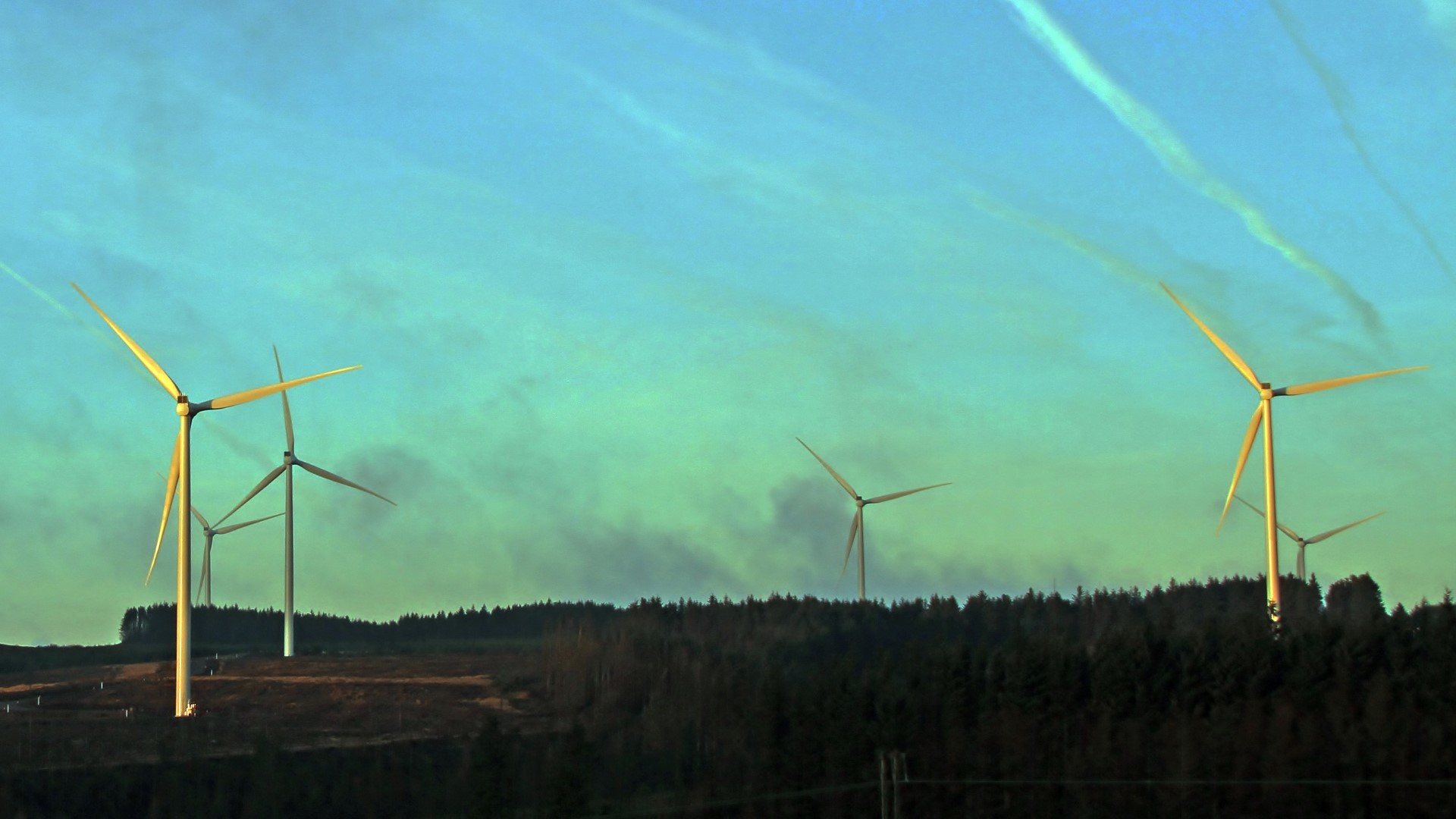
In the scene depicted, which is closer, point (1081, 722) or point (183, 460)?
point (183, 460)

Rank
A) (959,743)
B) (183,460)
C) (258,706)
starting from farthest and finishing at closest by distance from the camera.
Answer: (258,706) < (959,743) < (183,460)

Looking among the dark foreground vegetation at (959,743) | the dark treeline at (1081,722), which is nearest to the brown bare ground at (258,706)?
the dark foreground vegetation at (959,743)

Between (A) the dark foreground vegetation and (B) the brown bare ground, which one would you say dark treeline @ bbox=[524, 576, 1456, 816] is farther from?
(B) the brown bare ground

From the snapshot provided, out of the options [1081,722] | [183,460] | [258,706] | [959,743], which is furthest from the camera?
[258,706]

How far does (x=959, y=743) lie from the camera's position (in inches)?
4291

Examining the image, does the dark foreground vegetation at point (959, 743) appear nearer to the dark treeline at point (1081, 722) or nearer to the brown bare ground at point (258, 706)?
the dark treeline at point (1081, 722)

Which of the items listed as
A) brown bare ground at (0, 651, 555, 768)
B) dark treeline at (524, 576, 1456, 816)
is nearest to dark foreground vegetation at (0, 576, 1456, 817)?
dark treeline at (524, 576, 1456, 816)

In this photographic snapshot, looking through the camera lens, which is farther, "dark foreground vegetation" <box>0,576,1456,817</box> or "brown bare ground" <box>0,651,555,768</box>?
"brown bare ground" <box>0,651,555,768</box>

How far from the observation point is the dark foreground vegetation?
79500 millimetres

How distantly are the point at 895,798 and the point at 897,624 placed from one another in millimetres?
155115

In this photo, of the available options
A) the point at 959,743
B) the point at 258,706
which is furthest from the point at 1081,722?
the point at 258,706

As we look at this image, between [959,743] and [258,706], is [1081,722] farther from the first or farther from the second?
[258,706]

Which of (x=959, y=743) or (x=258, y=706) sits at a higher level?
(x=258, y=706)

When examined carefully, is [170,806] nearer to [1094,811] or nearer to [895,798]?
[1094,811]
